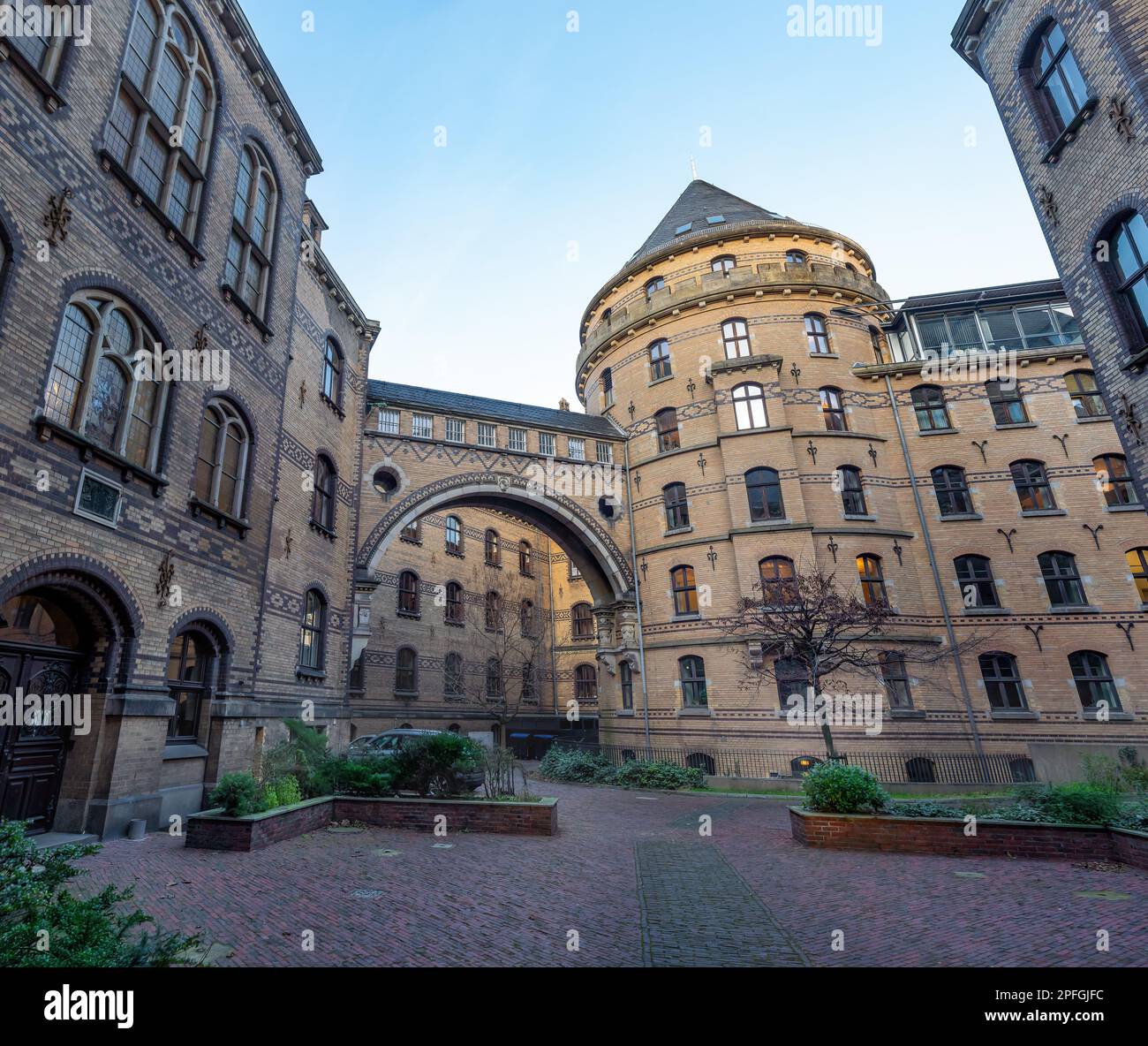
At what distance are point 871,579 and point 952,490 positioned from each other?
5.02 m

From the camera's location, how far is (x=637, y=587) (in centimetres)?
2336

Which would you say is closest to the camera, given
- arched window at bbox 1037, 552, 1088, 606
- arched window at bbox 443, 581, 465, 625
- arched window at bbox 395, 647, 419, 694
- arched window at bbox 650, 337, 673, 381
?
arched window at bbox 1037, 552, 1088, 606

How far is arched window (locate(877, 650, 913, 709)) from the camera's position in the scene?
1892 cm

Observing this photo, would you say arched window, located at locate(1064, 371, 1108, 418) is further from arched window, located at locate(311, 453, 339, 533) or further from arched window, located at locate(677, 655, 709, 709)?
arched window, located at locate(311, 453, 339, 533)

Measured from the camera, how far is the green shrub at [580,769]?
19.5 meters

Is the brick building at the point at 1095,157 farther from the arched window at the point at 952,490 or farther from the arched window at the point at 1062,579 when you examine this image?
the arched window at the point at 1062,579

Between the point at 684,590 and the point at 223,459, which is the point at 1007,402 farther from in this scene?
the point at 223,459

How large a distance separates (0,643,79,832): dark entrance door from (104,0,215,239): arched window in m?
7.70

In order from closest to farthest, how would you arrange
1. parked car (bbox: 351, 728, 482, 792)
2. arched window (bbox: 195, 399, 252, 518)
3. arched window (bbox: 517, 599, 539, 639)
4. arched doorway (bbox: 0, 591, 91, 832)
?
arched doorway (bbox: 0, 591, 91, 832), arched window (bbox: 195, 399, 252, 518), parked car (bbox: 351, 728, 482, 792), arched window (bbox: 517, 599, 539, 639)

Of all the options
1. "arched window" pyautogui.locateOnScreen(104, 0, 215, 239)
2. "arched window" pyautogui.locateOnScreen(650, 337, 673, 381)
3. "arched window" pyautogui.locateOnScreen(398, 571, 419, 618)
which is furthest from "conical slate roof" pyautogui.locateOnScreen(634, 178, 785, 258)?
"arched window" pyautogui.locateOnScreen(398, 571, 419, 618)

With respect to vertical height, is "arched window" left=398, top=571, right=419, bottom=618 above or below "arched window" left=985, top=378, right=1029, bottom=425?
below

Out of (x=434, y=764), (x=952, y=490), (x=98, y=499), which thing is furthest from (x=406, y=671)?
(x=952, y=490)
